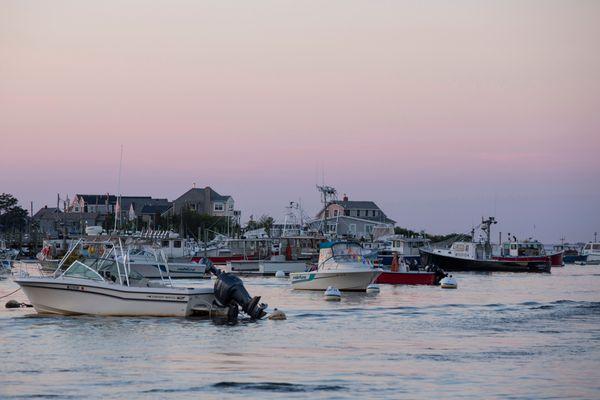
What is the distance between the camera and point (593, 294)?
66188 mm

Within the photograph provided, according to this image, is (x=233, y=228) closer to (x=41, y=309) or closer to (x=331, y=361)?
(x=41, y=309)

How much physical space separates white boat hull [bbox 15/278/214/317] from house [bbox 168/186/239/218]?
14562cm

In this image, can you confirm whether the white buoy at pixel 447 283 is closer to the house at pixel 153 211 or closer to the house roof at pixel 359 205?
the house roof at pixel 359 205

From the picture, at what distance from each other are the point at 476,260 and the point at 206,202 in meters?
84.0

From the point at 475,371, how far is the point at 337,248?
34.5m

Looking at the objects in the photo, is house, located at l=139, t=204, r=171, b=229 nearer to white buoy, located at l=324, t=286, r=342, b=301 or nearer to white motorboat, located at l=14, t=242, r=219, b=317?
white buoy, located at l=324, t=286, r=342, b=301

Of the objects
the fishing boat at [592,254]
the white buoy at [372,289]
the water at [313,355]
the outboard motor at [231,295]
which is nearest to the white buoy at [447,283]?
the white buoy at [372,289]

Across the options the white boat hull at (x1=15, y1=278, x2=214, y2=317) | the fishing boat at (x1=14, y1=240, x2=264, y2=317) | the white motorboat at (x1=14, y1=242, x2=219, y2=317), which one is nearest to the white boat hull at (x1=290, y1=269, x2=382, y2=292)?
the fishing boat at (x1=14, y1=240, x2=264, y2=317)

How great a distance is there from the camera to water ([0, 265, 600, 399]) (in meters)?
24.2

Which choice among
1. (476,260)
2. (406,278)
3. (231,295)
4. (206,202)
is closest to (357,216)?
(206,202)

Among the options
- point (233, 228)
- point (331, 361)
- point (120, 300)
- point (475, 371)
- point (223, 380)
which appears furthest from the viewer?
point (233, 228)

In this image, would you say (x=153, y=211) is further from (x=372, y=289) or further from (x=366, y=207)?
(x=372, y=289)

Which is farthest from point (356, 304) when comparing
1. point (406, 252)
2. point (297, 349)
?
point (406, 252)

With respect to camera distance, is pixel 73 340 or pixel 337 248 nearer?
pixel 73 340
